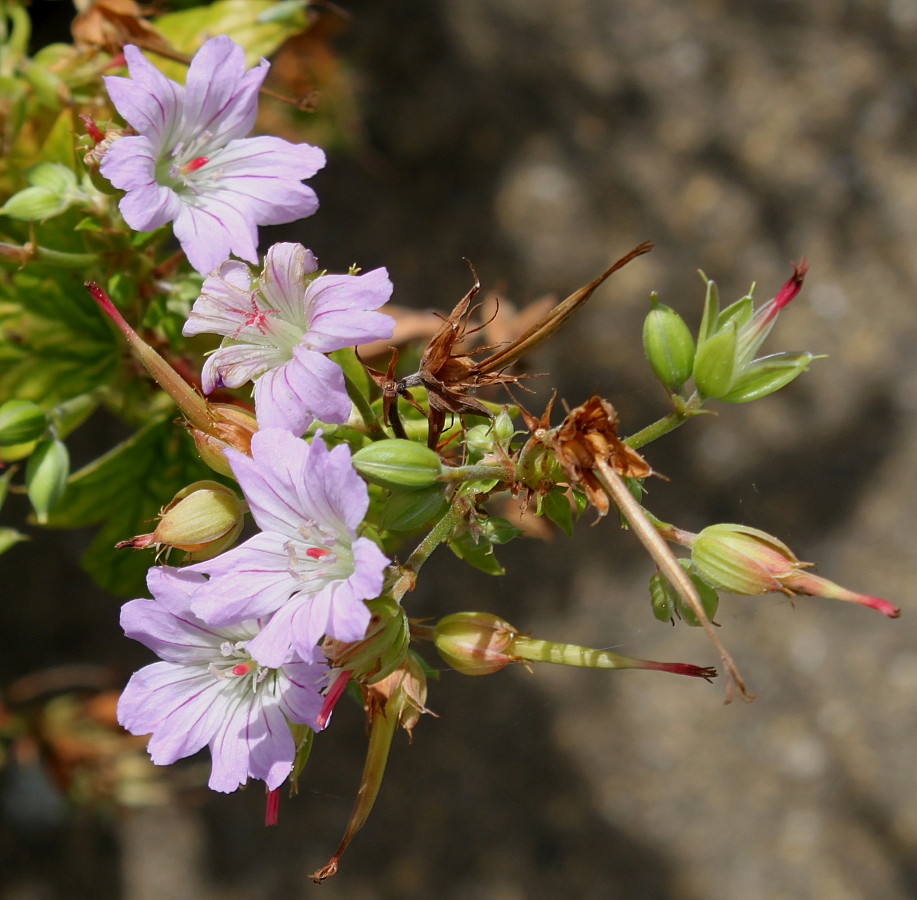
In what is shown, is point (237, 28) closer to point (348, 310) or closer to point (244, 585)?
point (348, 310)

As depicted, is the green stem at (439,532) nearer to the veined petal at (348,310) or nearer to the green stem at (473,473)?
the green stem at (473,473)

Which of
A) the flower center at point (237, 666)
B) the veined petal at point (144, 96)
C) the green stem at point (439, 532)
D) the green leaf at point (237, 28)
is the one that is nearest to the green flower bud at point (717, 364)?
the green stem at point (439, 532)

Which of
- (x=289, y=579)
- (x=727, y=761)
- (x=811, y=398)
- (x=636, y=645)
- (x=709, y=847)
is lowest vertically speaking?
(x=709, y=847)

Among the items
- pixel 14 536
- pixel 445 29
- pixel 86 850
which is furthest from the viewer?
pixel 445 29

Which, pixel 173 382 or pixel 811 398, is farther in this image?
pixel 811 398

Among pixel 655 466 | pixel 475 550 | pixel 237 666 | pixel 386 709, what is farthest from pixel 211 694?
pixel 655 466

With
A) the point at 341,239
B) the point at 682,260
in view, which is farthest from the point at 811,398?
the point at 341,239

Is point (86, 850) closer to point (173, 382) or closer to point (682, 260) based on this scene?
point (173, 382)
